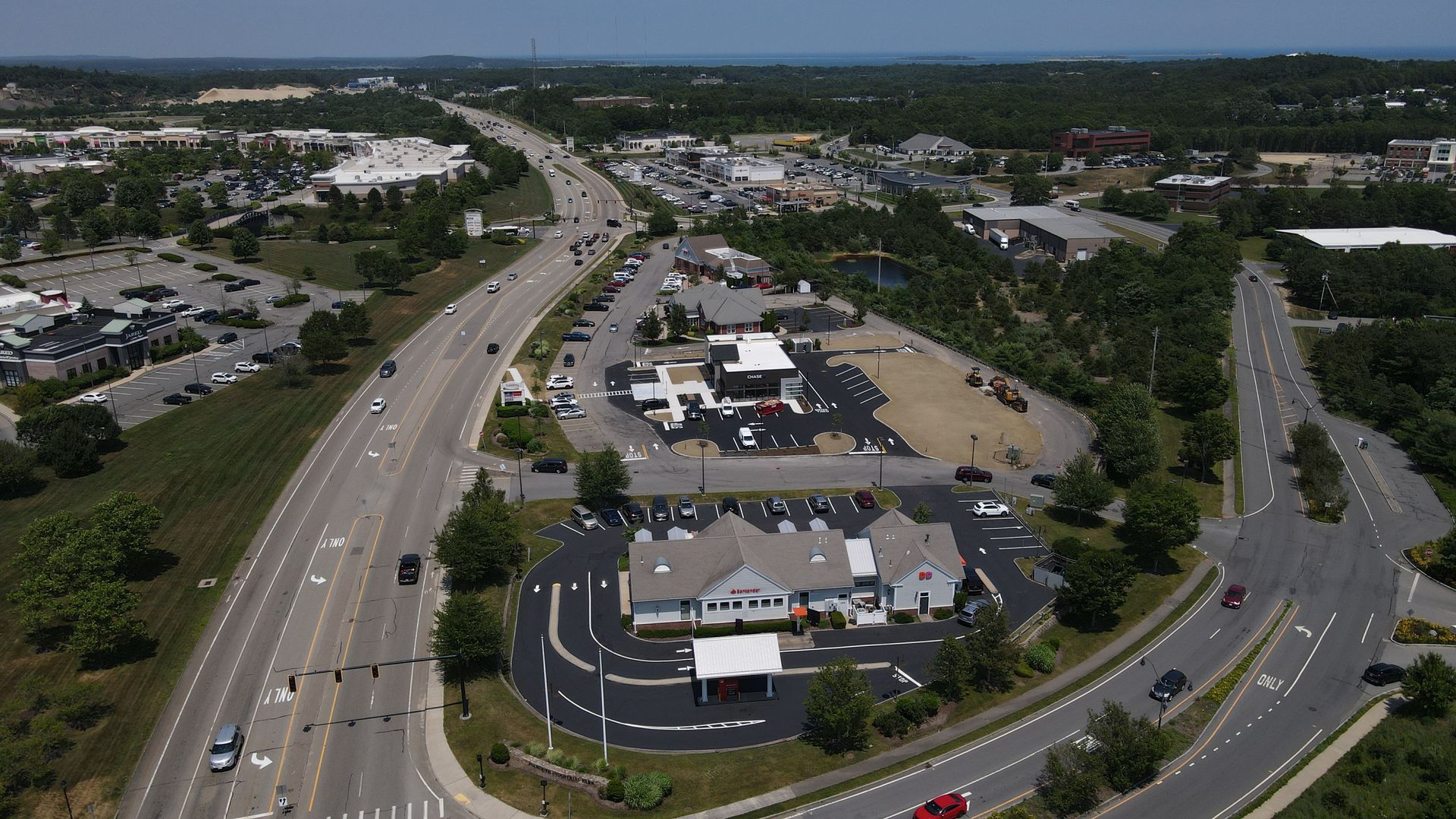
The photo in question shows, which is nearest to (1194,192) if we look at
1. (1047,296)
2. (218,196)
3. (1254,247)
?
(1254,247)

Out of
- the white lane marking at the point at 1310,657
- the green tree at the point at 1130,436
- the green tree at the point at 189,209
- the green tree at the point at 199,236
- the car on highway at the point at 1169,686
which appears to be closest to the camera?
the car on highway at the point at 1169,686

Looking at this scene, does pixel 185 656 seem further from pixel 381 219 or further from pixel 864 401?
pixel 381 219

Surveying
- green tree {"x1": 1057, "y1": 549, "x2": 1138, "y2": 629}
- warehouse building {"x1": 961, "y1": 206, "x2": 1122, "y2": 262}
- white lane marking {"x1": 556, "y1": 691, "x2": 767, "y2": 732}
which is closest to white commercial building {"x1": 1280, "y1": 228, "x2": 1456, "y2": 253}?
warehouse building {"x1": 961, "y1": 206, "x2": 1122, "y2": 262}

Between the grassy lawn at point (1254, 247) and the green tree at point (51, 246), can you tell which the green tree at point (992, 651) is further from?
the green tree at point (51, 246)

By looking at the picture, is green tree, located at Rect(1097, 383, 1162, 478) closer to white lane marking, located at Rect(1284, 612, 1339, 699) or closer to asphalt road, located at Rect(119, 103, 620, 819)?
white lane marking, located at Rect(1284, 612, 1339, 699)

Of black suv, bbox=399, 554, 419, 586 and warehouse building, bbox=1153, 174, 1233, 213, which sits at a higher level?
warehouse building, bbox=1153, 174, 1233, 213

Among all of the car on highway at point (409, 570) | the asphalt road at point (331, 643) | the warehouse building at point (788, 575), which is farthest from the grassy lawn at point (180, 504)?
the warehouse building at point (788, 575)
